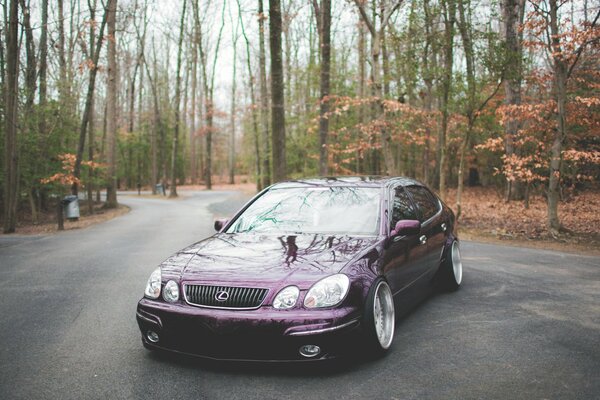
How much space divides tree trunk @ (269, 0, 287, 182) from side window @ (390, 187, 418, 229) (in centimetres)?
763

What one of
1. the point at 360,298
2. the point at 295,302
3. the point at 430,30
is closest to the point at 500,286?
the point at 360,298

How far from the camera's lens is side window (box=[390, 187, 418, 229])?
5.14 m

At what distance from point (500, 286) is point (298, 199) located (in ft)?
10.9

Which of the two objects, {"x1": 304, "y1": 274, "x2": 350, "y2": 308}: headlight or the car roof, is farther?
the car roof

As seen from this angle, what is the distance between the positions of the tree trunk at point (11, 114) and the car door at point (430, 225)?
42.7 feet

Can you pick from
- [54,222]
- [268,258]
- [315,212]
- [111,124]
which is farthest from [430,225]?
[111,124]

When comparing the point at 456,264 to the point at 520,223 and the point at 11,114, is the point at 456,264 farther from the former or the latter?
the point at 11,114

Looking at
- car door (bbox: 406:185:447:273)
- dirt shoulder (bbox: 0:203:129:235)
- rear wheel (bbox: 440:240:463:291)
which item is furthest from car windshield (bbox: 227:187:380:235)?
dirt shoulder (bbox: 0:203:129:235)

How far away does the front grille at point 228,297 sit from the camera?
370cm

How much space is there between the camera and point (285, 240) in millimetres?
4602

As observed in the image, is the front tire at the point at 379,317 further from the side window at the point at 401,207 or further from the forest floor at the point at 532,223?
the forest floor at the point at 532,223

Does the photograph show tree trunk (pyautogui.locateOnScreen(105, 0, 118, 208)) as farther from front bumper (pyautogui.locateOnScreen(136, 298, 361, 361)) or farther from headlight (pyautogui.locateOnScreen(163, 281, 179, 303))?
front bumper (pyautogui.locateOnScreen(136, 298, 361, 361))

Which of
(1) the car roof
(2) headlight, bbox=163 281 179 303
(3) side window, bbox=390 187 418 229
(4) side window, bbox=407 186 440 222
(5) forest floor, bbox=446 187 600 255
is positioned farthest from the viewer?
(5) forest floor, bbox=446 187 600 255

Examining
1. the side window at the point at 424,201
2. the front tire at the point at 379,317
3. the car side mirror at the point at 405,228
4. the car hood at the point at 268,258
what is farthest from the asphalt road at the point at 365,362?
the side window at the point at 424,201
